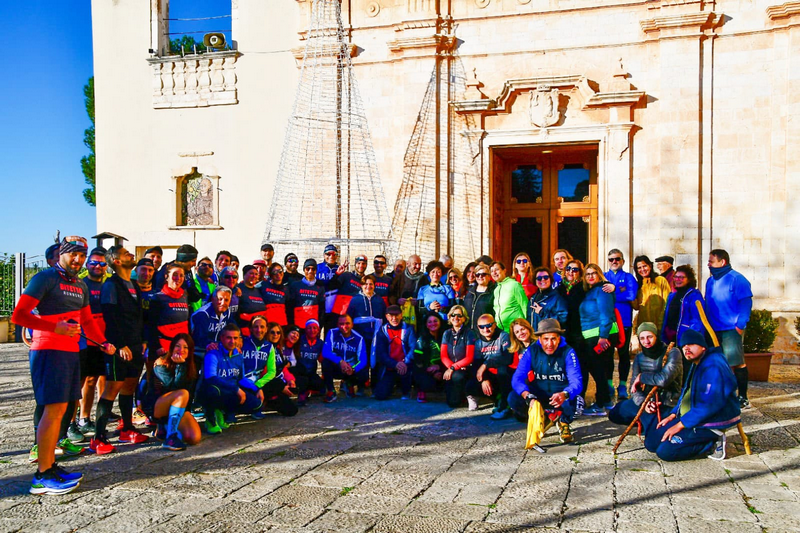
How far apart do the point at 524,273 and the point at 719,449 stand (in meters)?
3.15

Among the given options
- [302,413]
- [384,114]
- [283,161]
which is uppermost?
[384,114]

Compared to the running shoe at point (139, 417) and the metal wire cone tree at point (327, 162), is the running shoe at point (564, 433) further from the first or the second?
the metal wire cone tree at point (327, 162)

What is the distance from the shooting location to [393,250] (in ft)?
39.8

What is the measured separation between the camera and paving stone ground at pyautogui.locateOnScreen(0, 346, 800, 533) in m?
4.03

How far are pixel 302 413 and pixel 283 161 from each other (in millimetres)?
6485

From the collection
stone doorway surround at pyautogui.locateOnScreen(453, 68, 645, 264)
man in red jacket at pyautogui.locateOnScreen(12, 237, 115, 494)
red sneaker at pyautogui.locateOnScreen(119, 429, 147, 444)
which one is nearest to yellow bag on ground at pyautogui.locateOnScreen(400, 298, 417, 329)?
red sneaker at pyautogui.locateOnScreen(119, 429, 147, 444)

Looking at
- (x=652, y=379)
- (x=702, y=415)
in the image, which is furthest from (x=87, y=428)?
(x=702, y=415)

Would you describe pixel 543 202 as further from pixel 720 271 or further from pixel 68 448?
pixel 68 448

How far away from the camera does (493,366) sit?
7176 mm

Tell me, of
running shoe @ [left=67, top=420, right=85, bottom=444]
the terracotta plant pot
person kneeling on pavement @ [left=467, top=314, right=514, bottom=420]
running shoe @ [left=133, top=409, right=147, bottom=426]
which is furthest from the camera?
the terracotta plant pot

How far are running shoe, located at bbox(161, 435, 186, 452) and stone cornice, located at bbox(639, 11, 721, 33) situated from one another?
30.5ft

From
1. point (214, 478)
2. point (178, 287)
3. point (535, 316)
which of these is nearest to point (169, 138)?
point (178, 287)

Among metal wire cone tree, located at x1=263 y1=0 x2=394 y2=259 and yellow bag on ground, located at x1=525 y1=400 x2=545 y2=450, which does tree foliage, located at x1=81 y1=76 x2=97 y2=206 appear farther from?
yellow bag on ground, located at x1=525 y1=400 x2=545 y2=450

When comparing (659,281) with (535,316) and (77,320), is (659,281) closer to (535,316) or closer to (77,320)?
(535,316)
